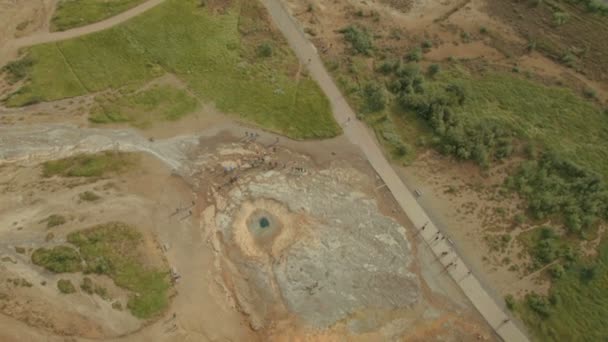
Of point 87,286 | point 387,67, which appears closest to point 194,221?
point 87,286

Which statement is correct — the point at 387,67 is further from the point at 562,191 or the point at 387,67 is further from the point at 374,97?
the point at 562,191

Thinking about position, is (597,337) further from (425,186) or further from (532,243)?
(425,186)

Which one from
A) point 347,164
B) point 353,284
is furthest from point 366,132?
point 353,284

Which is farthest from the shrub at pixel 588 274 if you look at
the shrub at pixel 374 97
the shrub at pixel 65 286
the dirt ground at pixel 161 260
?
the shrub at pixel 65 286

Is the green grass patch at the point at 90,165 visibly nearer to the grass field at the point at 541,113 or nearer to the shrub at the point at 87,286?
the shrub at the point at 87,286

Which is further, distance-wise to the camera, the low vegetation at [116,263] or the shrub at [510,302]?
the shrub at [510,302]

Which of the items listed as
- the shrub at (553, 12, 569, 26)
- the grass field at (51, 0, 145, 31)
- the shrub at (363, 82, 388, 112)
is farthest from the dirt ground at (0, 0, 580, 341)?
the shrub at (553, 12, 569, 26)
